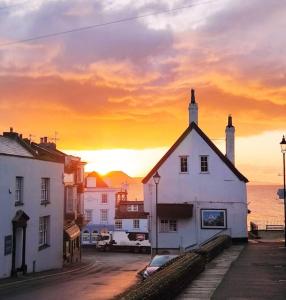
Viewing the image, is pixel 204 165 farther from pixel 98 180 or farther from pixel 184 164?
pixel 98 180

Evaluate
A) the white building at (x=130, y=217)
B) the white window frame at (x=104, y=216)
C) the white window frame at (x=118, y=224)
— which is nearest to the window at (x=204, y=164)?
the white building at (x=130, y=217)

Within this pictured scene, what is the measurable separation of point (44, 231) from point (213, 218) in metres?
13.6

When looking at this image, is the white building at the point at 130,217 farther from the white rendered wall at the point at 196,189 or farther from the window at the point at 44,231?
the window at the point at 44,231

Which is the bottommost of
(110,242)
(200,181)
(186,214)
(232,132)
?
(110,242)

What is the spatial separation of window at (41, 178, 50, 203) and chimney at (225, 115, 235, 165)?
1582 centimetres

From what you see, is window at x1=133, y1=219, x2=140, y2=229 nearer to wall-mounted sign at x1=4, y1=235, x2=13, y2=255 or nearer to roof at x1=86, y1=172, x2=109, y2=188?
roof at x1=86, y1=172, x2=109, y2=188

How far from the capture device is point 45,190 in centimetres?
3916

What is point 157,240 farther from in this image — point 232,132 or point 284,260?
point 284,260

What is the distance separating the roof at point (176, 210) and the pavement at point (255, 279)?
492 inches

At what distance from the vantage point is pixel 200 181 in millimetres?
41562

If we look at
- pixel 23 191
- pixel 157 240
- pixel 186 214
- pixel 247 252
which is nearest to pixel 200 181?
pixel 186 214

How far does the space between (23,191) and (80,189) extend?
923 inches

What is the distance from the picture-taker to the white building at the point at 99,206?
328 ft

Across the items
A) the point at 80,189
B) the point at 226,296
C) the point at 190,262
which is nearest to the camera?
the point at 226,296
